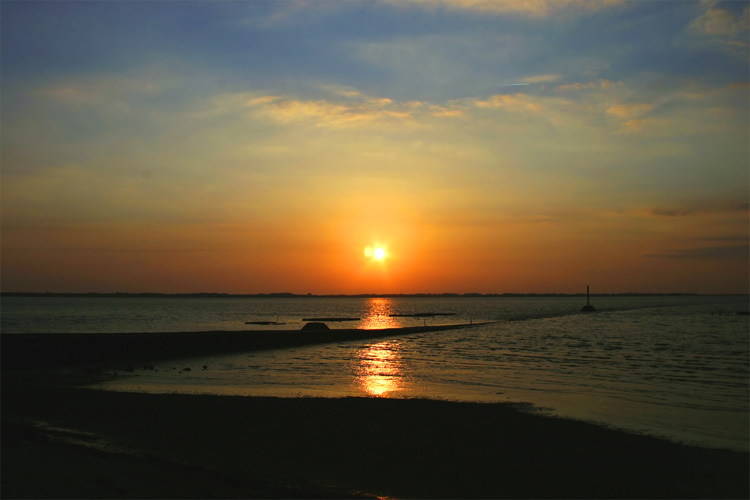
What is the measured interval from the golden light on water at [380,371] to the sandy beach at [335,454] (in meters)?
4.77

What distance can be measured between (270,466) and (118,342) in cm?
2805

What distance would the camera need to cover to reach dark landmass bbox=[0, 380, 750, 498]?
10.3m

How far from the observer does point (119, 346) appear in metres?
34.8

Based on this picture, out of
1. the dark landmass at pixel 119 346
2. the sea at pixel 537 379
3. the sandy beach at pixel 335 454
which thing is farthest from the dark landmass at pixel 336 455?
the dark landmass at pixel 119 346

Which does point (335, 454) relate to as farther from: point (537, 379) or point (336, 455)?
point (537, 379)

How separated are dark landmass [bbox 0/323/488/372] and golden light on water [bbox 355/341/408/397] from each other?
31.0ft

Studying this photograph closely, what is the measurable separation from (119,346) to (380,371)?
17.8 m

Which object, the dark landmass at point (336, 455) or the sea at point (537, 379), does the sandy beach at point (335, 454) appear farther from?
the sea at point (537, 379)

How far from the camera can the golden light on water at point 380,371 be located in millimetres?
22844

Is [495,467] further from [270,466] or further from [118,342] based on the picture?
[118,342]

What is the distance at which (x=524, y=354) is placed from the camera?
37.0 metres

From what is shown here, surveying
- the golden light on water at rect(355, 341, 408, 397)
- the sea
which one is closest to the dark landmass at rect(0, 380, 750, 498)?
the sea

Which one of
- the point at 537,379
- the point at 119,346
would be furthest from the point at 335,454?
the point at 119,346

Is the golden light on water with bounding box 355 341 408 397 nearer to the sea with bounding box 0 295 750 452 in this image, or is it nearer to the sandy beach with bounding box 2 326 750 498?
the sea with bounding box 0 295 750 452
